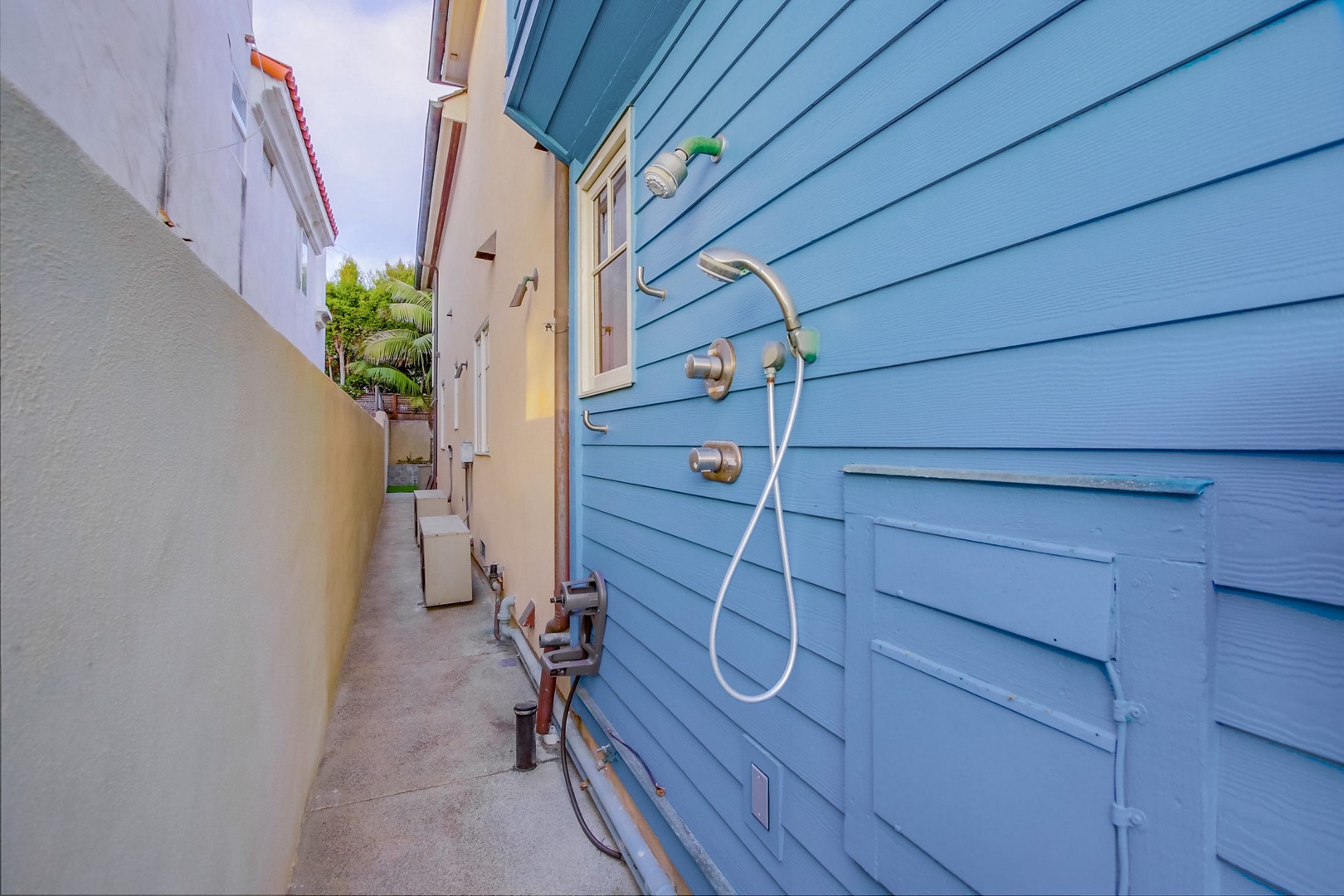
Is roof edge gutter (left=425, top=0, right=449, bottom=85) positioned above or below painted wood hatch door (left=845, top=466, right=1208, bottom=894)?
above

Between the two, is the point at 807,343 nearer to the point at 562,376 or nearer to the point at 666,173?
the point at 666,173

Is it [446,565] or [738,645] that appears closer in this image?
[738,645]

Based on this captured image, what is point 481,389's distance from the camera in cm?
673

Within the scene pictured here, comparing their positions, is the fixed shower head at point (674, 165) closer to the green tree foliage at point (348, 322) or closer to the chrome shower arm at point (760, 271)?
the chrome shower arm at point (760, 271)

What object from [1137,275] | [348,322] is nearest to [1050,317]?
[1137,275]

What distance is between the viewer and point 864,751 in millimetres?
1155

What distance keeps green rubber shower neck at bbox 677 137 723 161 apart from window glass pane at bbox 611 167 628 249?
101cm

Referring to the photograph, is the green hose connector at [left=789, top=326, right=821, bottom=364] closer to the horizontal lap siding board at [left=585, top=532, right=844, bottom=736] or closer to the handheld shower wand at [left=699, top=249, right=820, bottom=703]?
the handheld shower wand at [left=699, top=249, right=820, bottom=703]

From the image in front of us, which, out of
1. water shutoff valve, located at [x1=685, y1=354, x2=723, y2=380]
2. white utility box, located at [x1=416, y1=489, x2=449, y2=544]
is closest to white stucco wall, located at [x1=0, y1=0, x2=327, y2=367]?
water shutoff valve, located at [x1=685, y1=354, x2=723, y2=380]

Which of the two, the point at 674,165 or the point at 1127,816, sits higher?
the point at 674,165

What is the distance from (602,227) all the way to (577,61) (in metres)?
0.77

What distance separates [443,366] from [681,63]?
35.6 ft

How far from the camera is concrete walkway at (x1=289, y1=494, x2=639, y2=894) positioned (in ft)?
6.83

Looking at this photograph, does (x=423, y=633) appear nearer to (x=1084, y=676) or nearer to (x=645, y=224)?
(x=645, y=224)
